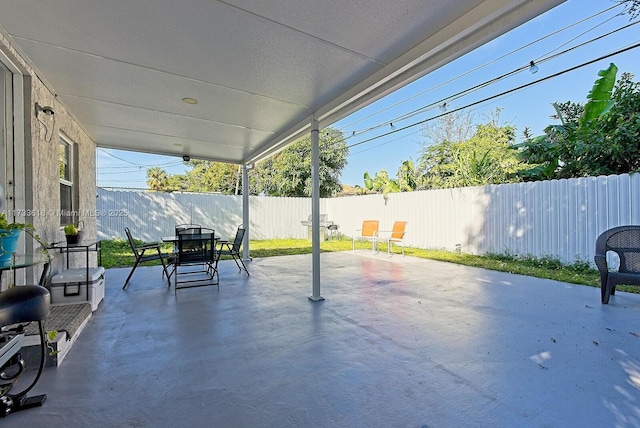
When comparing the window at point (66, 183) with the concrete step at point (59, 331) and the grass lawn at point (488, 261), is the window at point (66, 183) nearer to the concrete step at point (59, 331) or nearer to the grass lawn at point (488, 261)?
the concrete step at point (59, 331)

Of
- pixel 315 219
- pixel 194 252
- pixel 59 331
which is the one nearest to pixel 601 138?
pixel 315 219

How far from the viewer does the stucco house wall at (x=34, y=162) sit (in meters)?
2.83

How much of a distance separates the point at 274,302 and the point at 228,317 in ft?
2.46

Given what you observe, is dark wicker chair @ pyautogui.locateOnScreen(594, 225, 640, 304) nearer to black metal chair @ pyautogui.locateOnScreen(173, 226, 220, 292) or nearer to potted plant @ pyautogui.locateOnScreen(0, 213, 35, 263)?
black metal chair @ pyautogui.locateOnScreen(173, 226, 220, 292)

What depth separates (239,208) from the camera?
1147 centimetres

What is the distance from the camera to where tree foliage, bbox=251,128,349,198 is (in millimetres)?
16578

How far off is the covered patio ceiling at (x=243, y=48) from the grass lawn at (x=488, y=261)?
15.0ft

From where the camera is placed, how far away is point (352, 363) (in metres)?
2.29

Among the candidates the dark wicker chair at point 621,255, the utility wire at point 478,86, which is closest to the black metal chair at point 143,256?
the dark wicker chair at point 621,255

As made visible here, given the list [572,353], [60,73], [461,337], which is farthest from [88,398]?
[572,353]

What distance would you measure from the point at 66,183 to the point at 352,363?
15.9ft

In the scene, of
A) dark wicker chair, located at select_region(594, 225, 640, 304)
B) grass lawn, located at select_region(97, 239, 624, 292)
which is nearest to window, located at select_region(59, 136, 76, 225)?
grass lawn, located at select_region(97, 239, 624, 292)

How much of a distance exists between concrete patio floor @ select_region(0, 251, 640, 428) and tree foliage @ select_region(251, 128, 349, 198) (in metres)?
12.8

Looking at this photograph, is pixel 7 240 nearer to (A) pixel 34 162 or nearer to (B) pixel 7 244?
(B) pixel 7 244
